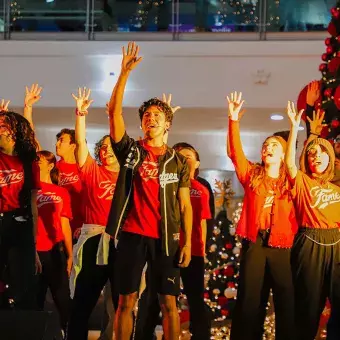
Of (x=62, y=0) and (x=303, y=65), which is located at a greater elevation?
(x=62, y=0)

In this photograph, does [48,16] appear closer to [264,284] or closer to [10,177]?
[10,177]

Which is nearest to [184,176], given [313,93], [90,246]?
[90,246]

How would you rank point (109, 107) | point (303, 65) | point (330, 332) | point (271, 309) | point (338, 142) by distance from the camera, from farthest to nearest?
point (303, 65)
point (271, 309)
point (338, 142)
point (330, 332)
point (109, 107)

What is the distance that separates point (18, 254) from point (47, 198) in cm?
86

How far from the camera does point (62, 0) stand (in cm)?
1033

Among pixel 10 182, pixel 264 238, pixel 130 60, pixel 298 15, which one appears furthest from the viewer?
pixel 298 15

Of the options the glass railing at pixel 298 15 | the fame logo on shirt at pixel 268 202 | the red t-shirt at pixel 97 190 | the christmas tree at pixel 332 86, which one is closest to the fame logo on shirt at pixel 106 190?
the red t-shirt at pixel 97 190

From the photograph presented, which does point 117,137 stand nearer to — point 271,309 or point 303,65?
point 271,309

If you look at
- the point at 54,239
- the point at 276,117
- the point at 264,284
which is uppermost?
the point at 276,117

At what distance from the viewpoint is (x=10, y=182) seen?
18.0 feet

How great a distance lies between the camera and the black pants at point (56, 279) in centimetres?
614

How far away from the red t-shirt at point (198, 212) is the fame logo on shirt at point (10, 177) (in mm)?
1247

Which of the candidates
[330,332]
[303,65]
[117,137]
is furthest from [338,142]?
[303,65]

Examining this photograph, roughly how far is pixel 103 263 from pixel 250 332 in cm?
102
